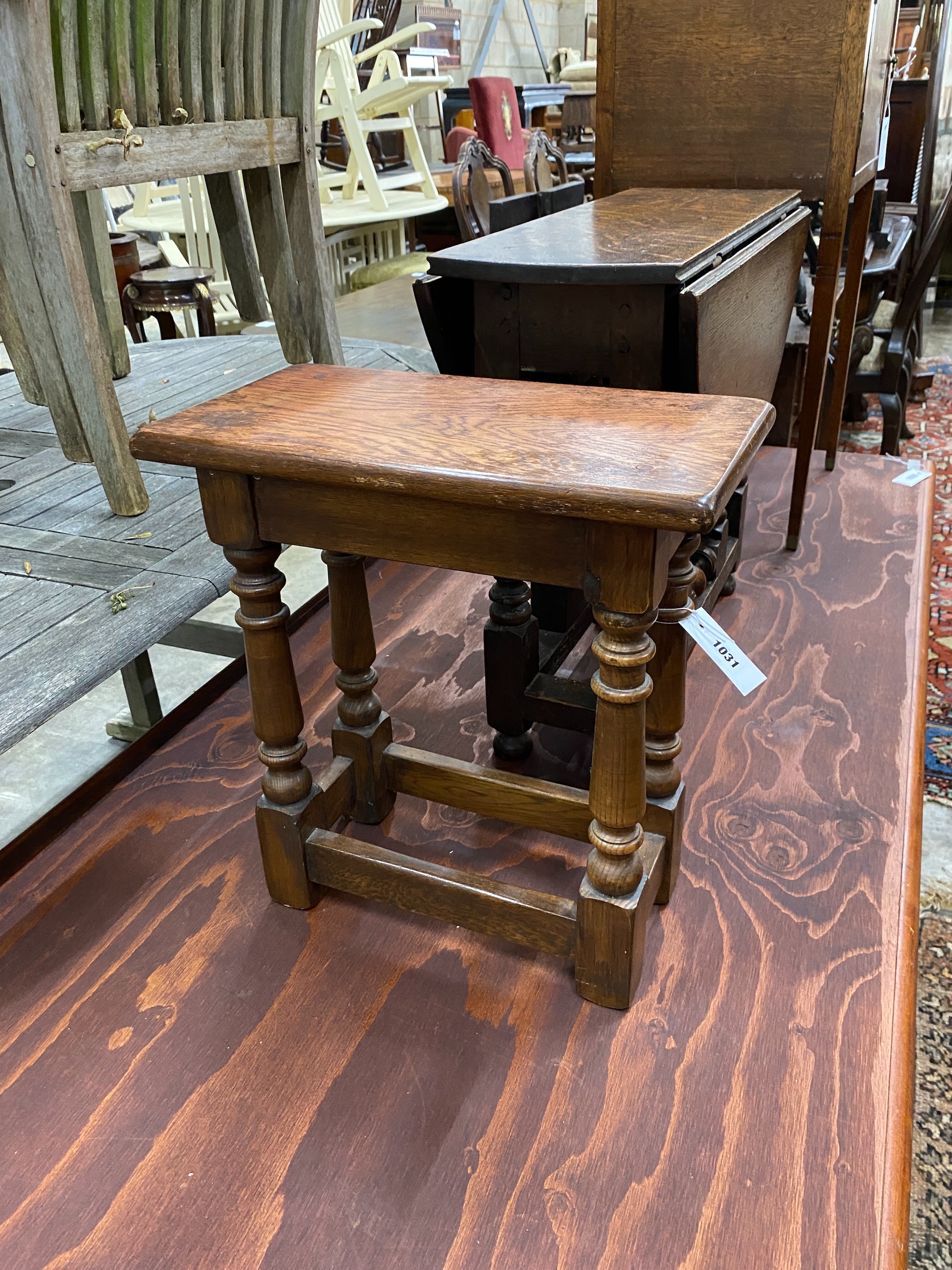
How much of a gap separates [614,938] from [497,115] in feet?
18.1

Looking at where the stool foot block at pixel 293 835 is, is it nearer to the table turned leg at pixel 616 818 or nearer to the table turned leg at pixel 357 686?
the table turned leg at pixel 357 686

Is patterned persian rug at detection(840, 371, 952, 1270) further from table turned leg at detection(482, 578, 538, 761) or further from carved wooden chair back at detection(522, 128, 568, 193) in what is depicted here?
carved wooden chair back at detection(522, 128, 568, 193)

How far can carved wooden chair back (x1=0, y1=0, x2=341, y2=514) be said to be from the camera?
4.20 feet

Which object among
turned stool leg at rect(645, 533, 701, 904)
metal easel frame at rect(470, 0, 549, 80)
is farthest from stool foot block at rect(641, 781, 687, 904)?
metal easel frame at rect(470, 0, 549, 80)

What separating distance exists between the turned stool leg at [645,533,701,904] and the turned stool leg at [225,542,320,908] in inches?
16.0

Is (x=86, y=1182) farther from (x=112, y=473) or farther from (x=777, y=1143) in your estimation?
(x=112, y=473)

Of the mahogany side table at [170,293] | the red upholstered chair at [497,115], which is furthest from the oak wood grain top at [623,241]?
the red upholstered chair at [497,115]

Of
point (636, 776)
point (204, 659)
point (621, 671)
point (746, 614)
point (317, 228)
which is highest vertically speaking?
point (317, 228)

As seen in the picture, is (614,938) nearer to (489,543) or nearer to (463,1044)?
(463,1044)

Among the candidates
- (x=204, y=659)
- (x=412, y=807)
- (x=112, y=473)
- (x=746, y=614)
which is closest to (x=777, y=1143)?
(x=412, y=807)

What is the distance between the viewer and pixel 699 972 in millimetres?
1076

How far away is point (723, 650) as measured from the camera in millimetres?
982

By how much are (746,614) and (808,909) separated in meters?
0.81

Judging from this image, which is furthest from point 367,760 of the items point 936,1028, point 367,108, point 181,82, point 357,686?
point 367,108
